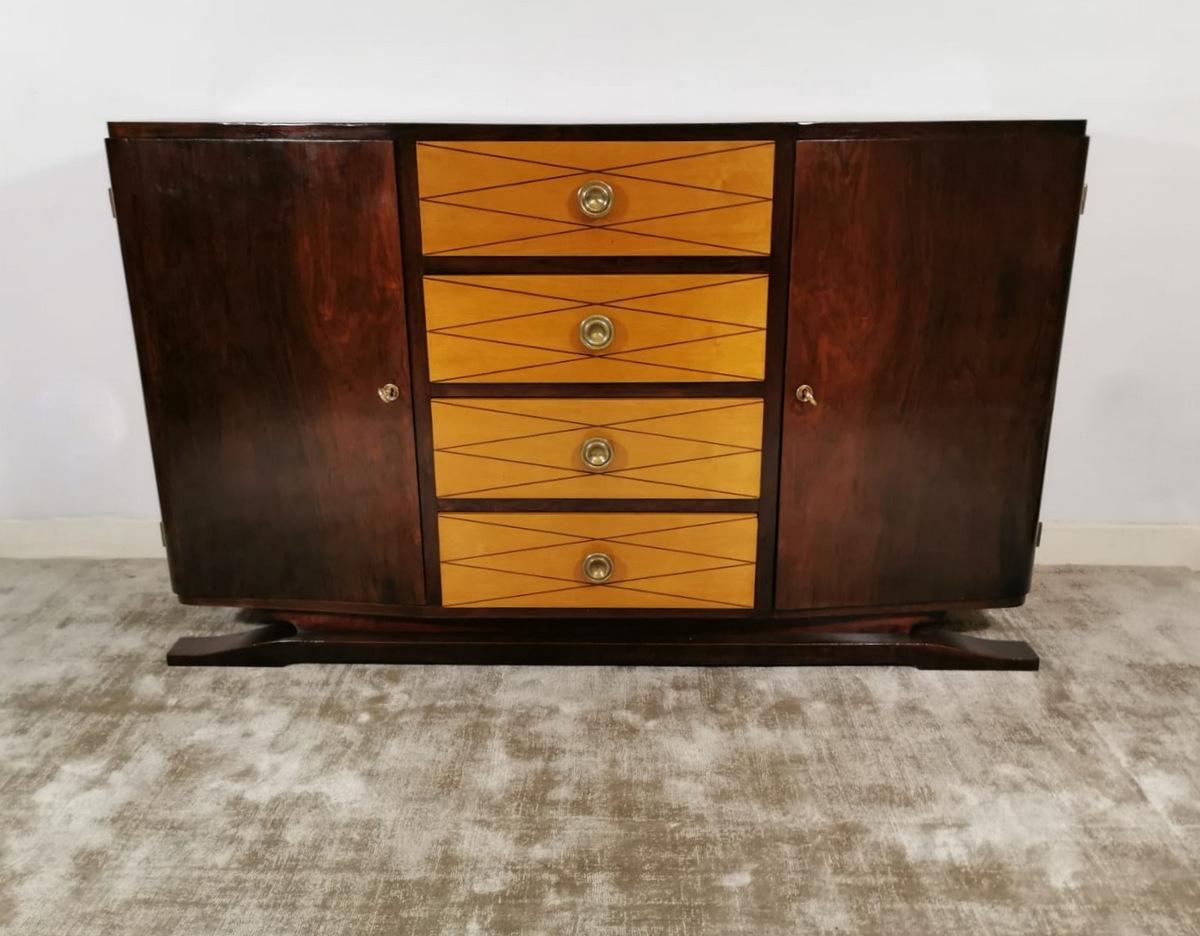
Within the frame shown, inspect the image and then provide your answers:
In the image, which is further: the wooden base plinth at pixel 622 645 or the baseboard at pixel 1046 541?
the baseboard at pixel 1046 541

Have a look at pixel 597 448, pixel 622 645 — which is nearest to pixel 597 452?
pixel 597 448

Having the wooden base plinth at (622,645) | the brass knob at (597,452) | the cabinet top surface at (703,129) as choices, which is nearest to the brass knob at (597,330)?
the brass knob at (597,452)

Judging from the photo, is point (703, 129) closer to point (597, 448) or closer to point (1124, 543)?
point (597, 448)

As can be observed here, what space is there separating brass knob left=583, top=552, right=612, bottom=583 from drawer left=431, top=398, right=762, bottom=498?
10 cm

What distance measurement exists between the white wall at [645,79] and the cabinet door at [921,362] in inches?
19.0

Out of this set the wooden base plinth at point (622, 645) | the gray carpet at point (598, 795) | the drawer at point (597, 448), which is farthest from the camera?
the wooden base plinth at point (622, 645)

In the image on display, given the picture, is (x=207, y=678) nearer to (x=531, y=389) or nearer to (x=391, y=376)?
(x=391, y=376)

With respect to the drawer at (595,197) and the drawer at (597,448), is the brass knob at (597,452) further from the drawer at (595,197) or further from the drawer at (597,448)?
the drawer at (595,197)

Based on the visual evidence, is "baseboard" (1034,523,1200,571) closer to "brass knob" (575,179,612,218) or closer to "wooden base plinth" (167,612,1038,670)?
"wooden base plinth" (167,612,1038,670)

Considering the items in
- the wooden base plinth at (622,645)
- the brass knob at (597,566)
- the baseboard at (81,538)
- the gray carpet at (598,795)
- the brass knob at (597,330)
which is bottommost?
the gray carpet at (598,795)

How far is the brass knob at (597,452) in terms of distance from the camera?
5.44ft

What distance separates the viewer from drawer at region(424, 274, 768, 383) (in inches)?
62.1

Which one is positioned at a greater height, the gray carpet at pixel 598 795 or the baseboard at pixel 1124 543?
the baseboard at pixel 1124 543

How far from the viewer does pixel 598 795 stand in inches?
58.0
